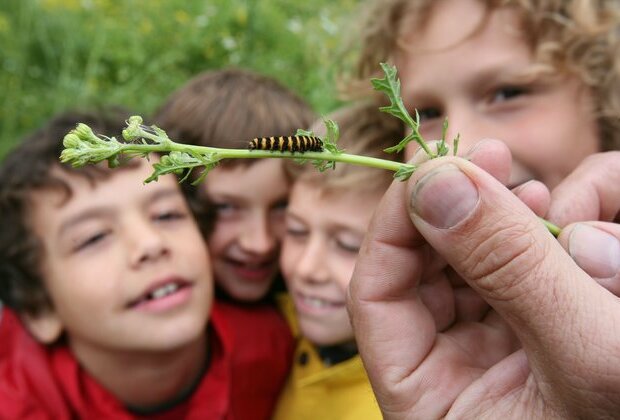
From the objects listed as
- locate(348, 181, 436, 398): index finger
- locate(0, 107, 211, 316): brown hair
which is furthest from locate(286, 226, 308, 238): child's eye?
locate(348, 181, 436, 398): index finger

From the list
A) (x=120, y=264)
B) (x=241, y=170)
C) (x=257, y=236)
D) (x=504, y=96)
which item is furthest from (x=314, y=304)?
(x=504, y=96)

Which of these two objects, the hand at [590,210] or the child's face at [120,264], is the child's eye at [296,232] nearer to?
the child's face at [120,264]

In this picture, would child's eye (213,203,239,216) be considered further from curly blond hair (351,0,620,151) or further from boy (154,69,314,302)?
curly blond hair (351,0,620,151)

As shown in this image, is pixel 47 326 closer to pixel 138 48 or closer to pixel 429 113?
pixel 429 113

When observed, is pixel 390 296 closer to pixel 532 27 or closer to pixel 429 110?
pixel 429 110

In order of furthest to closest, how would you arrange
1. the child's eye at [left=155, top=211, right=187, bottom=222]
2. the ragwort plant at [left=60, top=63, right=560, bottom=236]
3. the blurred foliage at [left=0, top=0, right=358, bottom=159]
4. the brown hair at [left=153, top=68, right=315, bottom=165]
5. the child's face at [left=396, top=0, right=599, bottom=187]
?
the blurred foliage at [left=0, top=0, right=358, bottom=159], the brown hair at [left=153, top=68, right=315, bottom=165], the child's eye at [left=155, top=211, right=187, bottom=222], the child's face at [left=396, top=0, right=599, bottom=187], the ragwort plant at [left=60, top=63, right=560, bottom=236]
